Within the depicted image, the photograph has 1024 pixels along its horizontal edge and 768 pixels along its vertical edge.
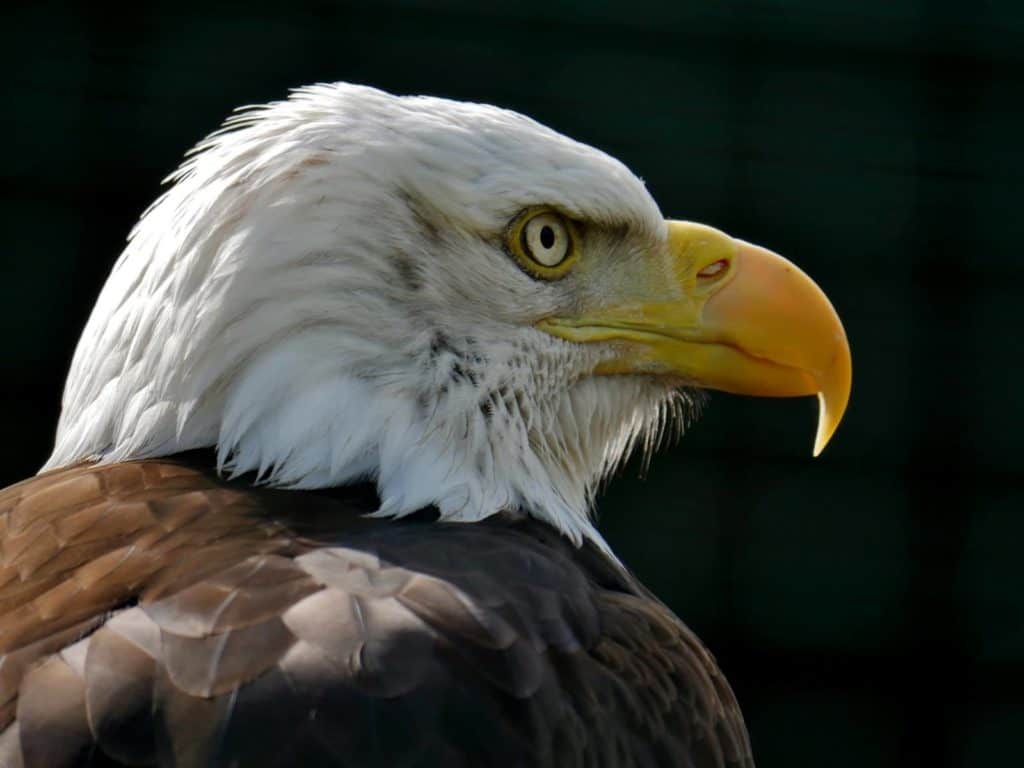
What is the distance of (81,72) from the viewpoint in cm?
341

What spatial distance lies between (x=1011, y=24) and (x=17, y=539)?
9.01 feet

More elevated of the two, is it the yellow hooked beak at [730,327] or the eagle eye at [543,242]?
the eagle eye at [543,242]

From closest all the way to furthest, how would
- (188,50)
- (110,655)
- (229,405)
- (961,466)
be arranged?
(110,655), (229,405), (188,50), (961,466)

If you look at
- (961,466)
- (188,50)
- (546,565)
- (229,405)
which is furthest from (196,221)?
Result: (961,466)

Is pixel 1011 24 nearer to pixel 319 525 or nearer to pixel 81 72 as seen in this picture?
pixel 81 72

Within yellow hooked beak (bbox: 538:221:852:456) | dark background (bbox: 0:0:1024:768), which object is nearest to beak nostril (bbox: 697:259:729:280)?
yellow hooked beak (bbox: 538:221:852:456)

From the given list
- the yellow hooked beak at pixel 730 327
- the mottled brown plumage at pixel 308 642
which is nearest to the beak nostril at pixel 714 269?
the yellow hooked beak at pixel 730 327

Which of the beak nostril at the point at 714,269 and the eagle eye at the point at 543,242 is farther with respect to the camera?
the beak nostril at the point at 714,269

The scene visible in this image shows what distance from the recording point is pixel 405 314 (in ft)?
6.10

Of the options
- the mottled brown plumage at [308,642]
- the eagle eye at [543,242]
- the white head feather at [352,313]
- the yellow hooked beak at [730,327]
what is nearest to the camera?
the mottled brown plumage at [308,642]

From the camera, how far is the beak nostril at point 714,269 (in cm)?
207

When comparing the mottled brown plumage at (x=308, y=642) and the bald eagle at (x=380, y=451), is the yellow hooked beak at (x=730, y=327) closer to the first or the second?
the bald eagle at (x=380, y=451)

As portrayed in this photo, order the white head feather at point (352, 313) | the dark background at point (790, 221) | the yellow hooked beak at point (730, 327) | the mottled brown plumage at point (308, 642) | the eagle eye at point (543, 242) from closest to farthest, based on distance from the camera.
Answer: the mottled brown plumage at point (308, 642) → the white head feather at point (352, 313) → the eagle eye at point (543, 242) → the yellow hooked beak at point (730, 327) → the dark background at point (790, 221)

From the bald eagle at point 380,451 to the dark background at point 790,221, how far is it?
133cm
